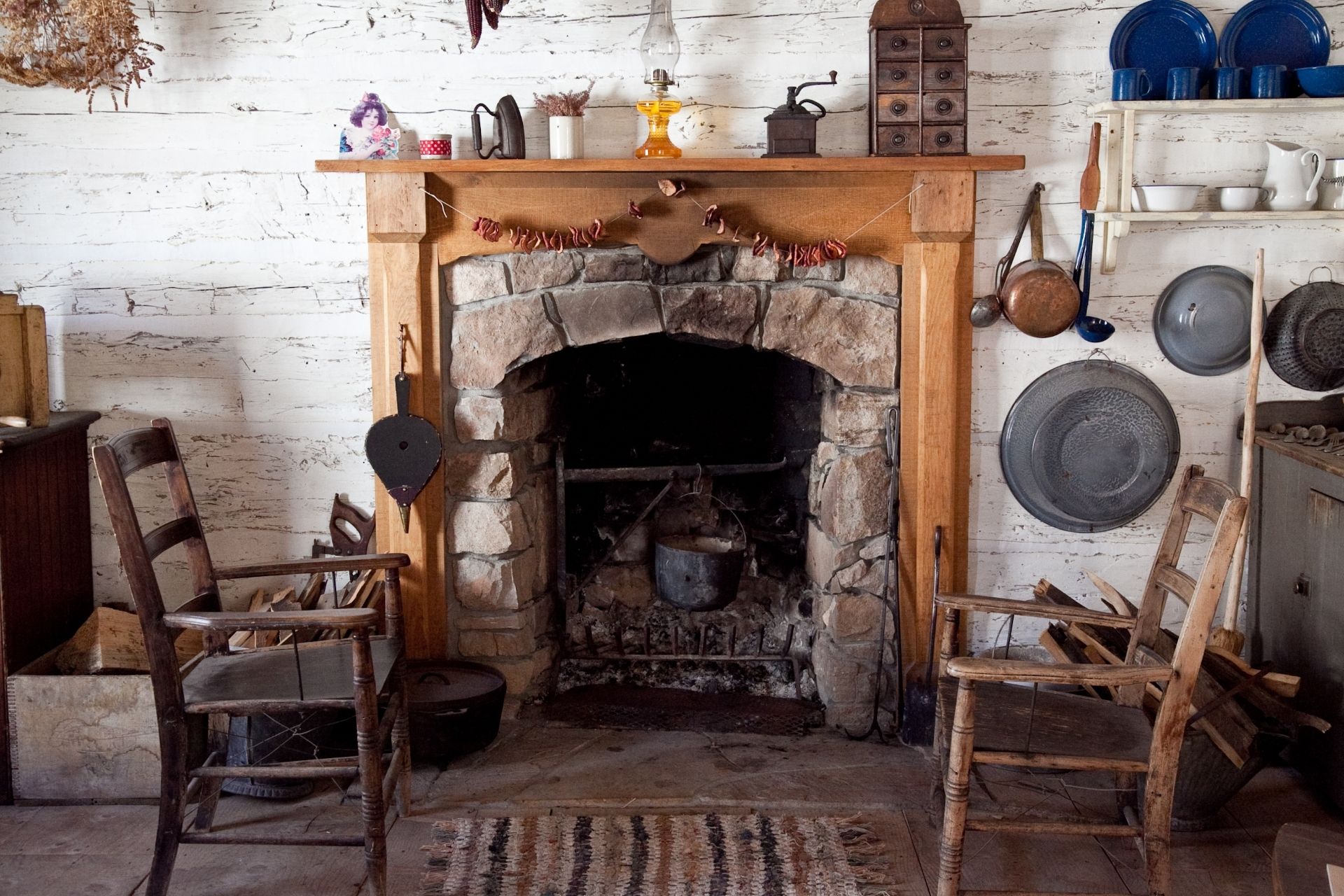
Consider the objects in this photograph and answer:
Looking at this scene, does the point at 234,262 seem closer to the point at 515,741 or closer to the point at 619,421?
the point at 619,421

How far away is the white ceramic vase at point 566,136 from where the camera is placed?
2.75m

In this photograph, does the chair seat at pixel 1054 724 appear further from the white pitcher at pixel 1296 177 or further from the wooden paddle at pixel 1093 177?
the white pitcher at pixel 1296 177

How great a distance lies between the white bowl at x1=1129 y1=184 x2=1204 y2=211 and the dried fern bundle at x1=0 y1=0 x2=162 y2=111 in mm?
2385

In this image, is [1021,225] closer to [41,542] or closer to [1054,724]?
[1054,724]

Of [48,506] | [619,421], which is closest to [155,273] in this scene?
[48,506]

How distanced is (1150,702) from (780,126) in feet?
5.11

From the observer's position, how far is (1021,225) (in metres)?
2.84

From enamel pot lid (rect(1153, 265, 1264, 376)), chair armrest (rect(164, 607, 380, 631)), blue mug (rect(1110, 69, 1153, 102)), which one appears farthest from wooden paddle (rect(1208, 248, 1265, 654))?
chair armrest (rect(164, 607, 380, 631))

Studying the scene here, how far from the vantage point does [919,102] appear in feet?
8.95

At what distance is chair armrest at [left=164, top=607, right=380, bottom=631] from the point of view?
2.10 metres

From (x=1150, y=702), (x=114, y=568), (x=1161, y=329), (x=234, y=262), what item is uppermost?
(x=234, y=262)

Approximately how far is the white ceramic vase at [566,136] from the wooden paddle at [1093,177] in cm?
120

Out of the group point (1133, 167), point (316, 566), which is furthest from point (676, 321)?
point (1133, 167)

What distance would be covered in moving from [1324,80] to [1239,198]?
326 mm
